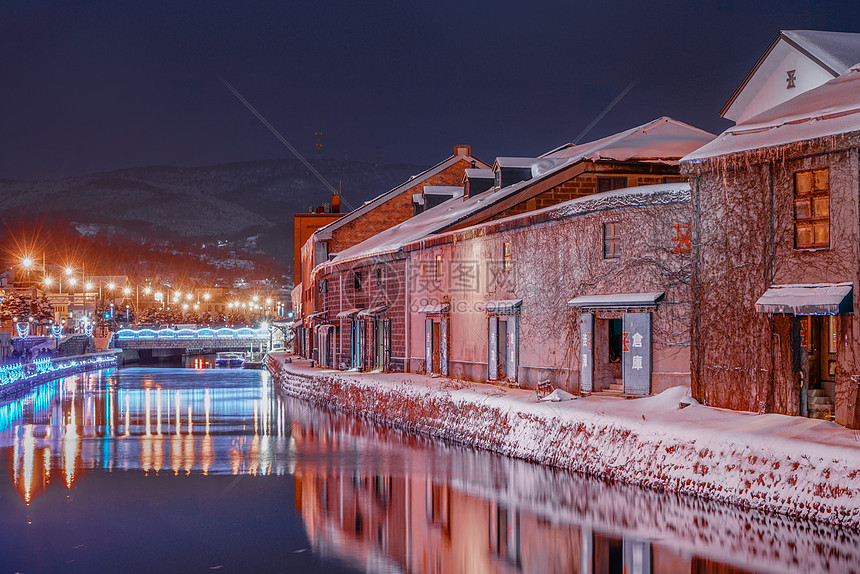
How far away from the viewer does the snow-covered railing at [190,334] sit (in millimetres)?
109188

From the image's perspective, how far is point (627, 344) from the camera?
24.9 meters

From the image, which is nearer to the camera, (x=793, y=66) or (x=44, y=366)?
(x=793, y=66)

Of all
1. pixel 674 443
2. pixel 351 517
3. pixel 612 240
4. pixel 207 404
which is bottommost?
pixel 207 404

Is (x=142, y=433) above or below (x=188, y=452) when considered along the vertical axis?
below

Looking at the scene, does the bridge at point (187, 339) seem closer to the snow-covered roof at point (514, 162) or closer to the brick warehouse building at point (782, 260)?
the snow-covered roof at point (514, 162)

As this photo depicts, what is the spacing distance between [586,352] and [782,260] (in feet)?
25.5

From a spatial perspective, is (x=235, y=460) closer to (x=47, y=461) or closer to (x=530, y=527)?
(x=47, y=461)

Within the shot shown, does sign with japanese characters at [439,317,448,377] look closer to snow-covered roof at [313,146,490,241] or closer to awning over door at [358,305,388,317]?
awning over door at [358,305,388,317]

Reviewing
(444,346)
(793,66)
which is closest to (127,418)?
(444,346)

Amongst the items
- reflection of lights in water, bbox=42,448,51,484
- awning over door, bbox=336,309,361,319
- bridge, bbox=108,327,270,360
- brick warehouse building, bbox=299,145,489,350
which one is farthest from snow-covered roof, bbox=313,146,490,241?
bridge, bbox=108,327,270,360

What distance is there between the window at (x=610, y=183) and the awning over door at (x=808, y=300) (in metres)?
14.2

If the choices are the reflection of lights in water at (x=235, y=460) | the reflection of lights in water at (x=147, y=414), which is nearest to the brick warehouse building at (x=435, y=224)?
the reflection of lights in water at (x=147, y=414)

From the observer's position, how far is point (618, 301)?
24.9 m

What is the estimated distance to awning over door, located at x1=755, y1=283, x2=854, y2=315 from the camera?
17.9 m
